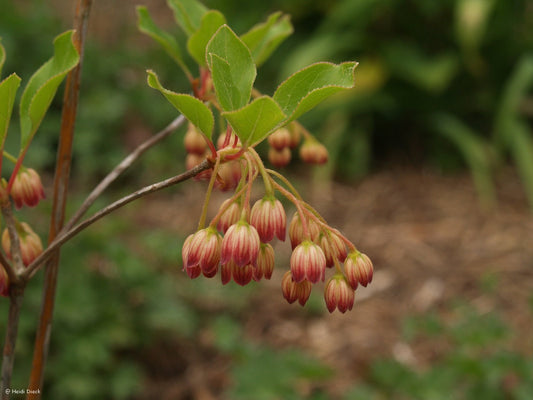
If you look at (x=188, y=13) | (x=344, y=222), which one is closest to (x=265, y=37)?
(x=188, y=13)

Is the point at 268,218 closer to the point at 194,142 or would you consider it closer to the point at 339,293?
the point at 339,293

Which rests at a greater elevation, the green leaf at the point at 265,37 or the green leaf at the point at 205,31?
the green leaf at the point at 205,31

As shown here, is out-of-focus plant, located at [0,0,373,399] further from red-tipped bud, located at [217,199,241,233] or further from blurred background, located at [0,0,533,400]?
blurred background, located at [0,0,533,400]

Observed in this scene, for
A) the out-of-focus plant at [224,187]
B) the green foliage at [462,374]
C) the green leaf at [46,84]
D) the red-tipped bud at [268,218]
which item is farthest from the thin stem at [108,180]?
the green foliage at [462,374]

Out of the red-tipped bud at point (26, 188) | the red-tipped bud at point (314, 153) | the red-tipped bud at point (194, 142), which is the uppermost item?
the red-tipped bud at point (26, 188)

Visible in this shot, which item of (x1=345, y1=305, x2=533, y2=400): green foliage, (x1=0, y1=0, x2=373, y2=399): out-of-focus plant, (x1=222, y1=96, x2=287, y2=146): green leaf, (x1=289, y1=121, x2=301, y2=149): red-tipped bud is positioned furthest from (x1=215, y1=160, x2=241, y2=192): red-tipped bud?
(x1=345, y1=305, x2=533, y2=400): green foliage

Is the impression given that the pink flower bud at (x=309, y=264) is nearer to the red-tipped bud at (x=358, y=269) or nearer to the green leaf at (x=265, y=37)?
the red-tipped bud at (x=358, y=269)

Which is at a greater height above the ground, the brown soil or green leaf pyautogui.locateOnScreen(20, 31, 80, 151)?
green leaf pyautogui.locateOnScreen(20, 31, 80, 151)
